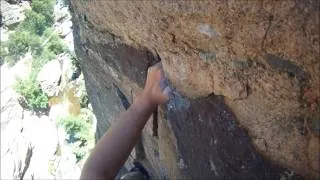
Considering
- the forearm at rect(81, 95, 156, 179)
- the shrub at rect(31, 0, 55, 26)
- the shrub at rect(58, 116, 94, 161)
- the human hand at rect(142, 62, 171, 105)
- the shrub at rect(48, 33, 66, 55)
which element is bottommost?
the shrub at rect(58, 116, 94, 161)

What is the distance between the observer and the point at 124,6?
237 cm

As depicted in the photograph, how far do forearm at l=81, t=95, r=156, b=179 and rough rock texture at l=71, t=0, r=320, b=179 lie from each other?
0.20m

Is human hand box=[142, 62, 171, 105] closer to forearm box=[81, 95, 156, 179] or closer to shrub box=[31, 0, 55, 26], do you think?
forearm box=[81, 95, 156, 179]

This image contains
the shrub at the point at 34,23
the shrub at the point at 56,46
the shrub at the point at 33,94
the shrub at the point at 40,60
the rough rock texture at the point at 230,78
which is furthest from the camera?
the shrub at the point at 34,23

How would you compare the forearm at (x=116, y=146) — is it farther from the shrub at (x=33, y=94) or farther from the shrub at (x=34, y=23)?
the shrub at (x=34, y=23)

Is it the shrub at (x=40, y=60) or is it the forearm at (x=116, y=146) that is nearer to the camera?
the forearm at (x=116, y=146)

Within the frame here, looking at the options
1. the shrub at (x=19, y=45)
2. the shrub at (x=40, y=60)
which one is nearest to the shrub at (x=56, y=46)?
the shrub at (x=40, y=60)

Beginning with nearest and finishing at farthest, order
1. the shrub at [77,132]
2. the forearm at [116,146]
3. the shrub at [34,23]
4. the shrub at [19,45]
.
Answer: the forearm at [116,146] < the shrub at [77,132] < the shrub at [19,45] < the shrub at [34,23]

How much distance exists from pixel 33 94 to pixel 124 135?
13.2m

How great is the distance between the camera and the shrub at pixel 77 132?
42.0 ft

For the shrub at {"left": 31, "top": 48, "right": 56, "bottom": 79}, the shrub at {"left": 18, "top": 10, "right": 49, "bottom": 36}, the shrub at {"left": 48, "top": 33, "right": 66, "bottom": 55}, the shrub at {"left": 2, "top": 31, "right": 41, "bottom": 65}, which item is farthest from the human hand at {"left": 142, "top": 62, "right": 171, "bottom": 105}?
the shrub at {"left": 18, "top": 10, "right": 49, "bottom": 36}

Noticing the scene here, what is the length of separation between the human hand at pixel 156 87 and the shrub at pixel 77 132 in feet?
33.4

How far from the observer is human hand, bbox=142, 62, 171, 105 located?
7.94ft

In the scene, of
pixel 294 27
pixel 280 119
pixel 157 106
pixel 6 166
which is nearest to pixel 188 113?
pixel 157 106
